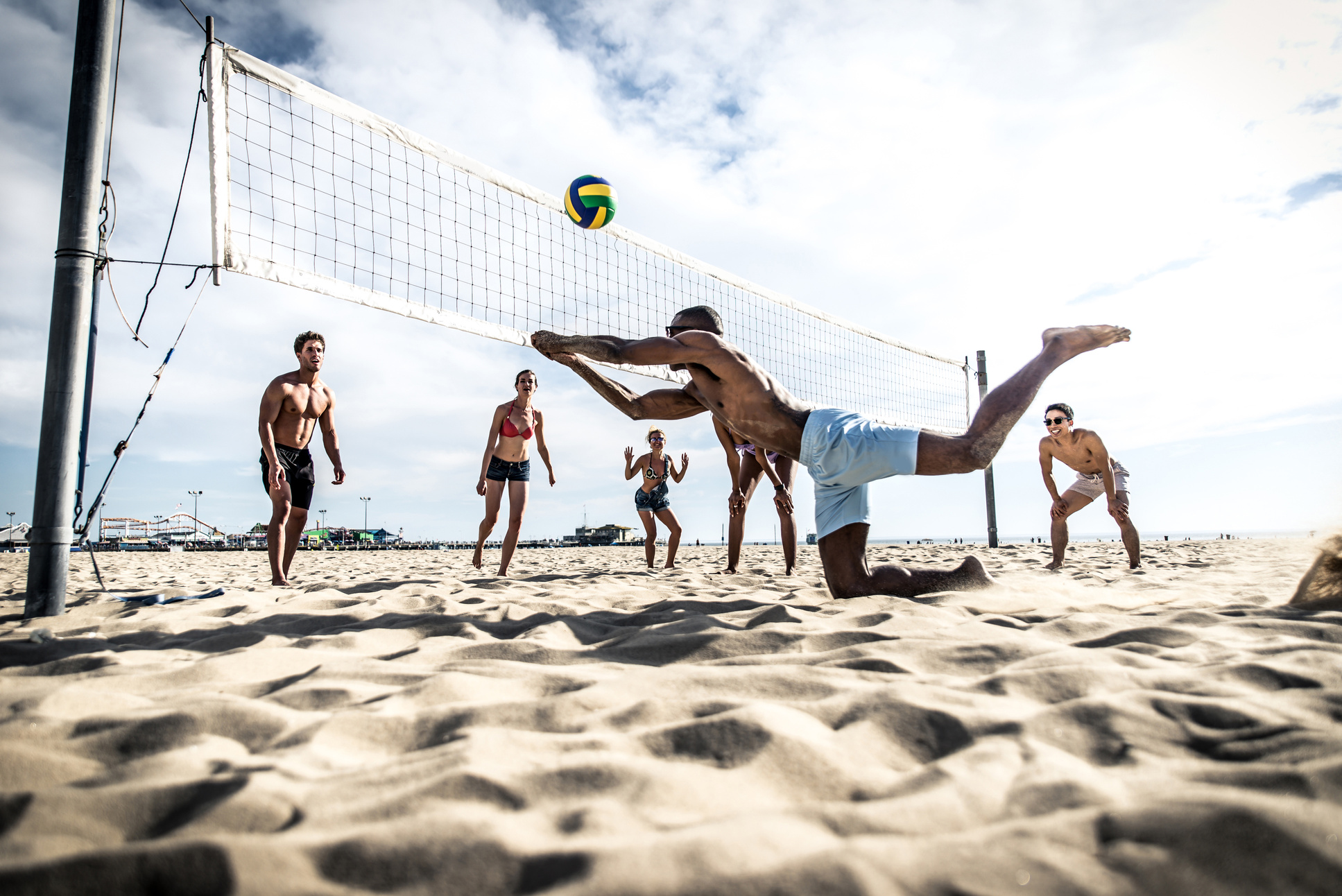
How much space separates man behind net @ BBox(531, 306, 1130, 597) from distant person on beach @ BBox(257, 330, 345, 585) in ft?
7.40

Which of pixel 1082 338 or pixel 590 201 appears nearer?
pixel 1082 338

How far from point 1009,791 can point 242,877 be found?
1041mm

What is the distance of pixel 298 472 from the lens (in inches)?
183

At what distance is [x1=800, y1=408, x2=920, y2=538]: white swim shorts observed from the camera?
3.13 meters

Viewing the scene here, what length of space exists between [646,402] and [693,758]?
2863mm

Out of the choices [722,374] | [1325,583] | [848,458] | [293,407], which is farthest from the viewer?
[293,407]

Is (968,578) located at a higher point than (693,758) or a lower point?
higher

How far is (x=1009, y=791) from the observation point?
1.00 metres

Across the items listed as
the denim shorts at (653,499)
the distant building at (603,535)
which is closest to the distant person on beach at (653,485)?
the denim shorts at (653,499)

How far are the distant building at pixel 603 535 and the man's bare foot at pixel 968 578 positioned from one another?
52.3 m

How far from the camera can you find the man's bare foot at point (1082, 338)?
2898 mm

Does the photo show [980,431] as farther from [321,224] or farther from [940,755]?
[321,224]

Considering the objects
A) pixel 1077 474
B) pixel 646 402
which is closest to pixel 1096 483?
pixel 1077 474

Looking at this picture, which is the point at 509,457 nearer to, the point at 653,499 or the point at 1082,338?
the point at 653,499
